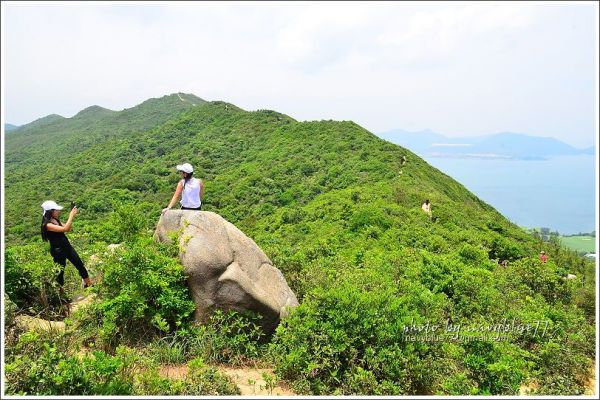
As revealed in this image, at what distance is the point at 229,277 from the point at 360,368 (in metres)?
2.50

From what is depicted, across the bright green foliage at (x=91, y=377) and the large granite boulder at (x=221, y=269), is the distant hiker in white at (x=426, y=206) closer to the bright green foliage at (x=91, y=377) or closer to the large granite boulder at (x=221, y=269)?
the large granite boulder at (x=221, y=269)

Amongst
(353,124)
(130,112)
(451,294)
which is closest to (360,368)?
(451,294)

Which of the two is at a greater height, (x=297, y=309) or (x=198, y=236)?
(x=198, y=236)

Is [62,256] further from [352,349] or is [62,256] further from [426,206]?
[426,206]

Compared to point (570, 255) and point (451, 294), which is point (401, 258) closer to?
point (451, 294)

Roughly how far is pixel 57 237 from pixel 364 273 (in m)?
5.81

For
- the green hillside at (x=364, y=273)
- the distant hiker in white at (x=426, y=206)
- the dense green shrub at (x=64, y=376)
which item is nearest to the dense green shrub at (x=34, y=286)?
the green hillside at (x=364, y=273)

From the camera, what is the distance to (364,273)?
862 centimetres

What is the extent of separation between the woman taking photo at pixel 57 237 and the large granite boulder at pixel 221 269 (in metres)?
1.59

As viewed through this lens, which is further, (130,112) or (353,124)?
(130,112)

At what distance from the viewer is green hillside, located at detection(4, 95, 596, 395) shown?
230 inches

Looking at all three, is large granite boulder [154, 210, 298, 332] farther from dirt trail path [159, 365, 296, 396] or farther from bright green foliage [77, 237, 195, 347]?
dirt trail path [159, 365, 296, 396]

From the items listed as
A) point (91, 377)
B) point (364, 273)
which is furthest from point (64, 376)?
point (364, 273)

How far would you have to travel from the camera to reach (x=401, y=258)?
11.3m
